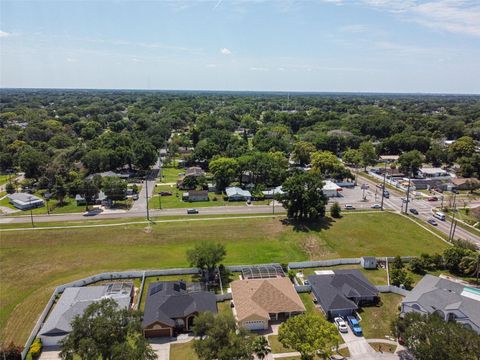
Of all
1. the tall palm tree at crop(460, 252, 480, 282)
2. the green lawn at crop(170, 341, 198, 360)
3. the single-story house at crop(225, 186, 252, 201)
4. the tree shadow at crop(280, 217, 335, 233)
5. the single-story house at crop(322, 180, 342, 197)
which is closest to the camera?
the green lawn at crop(170, 341, 198, 360)

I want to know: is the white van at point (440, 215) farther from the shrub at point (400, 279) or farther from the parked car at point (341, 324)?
the parked car at point (341, 324)

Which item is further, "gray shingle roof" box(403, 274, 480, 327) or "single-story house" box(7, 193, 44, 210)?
"single-story house" box(7, 193, 44, 210)

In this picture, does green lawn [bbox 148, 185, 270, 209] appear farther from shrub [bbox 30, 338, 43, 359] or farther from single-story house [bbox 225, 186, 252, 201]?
shrub [bbox 30, 338, 43, 359]

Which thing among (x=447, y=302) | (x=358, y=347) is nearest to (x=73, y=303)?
(x=358, y=347)

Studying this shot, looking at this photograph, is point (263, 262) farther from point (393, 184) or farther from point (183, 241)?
point (393, 184)

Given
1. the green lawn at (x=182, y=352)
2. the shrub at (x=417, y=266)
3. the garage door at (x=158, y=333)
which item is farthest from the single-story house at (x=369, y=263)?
the garage door at (x=158, y=333)

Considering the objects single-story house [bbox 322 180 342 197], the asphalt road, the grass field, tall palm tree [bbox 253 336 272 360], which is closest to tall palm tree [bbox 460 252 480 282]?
the grass field
